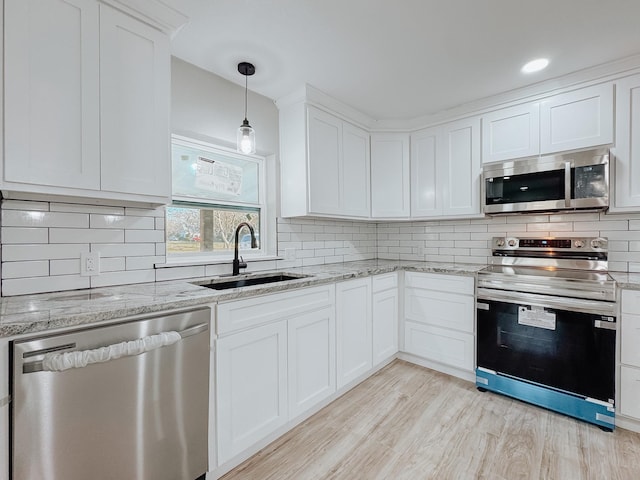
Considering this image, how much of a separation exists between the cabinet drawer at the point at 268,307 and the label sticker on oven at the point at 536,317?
135cm

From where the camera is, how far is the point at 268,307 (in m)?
1.70

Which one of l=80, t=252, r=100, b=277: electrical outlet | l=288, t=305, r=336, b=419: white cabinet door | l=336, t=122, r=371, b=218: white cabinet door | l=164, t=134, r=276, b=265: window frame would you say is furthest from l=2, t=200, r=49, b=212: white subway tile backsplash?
l=336, t=122, r=371, b=218: white cabinet door

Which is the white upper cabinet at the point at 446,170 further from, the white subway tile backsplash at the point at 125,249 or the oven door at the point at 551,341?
the white subway tile backsplash at the point at 125,249

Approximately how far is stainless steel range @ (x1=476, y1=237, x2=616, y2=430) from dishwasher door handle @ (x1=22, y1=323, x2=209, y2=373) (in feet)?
6.95

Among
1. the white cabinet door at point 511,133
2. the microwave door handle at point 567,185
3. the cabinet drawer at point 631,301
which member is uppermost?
the white cabinet door at point 511,133

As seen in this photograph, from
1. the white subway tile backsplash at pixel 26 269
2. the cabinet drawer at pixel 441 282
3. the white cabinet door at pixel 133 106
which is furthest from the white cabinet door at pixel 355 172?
the white subway tile backsplash at pixel 26 269

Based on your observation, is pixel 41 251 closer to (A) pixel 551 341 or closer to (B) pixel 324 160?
(B) pixel 324 160

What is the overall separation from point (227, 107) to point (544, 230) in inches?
107

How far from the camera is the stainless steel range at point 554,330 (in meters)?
1.87

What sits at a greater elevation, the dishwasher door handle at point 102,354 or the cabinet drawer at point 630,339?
the dishwasher door handle at point 102,354

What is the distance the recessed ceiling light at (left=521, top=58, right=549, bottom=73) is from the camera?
206cm

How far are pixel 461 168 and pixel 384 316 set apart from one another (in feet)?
4.94

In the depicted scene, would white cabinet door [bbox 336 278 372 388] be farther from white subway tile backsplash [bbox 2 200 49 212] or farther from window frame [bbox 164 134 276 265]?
white subway tile backsplash [bbox 2 200 49 212]

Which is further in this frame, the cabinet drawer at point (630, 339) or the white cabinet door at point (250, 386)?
the cabinet drawer at point (630, 339)
